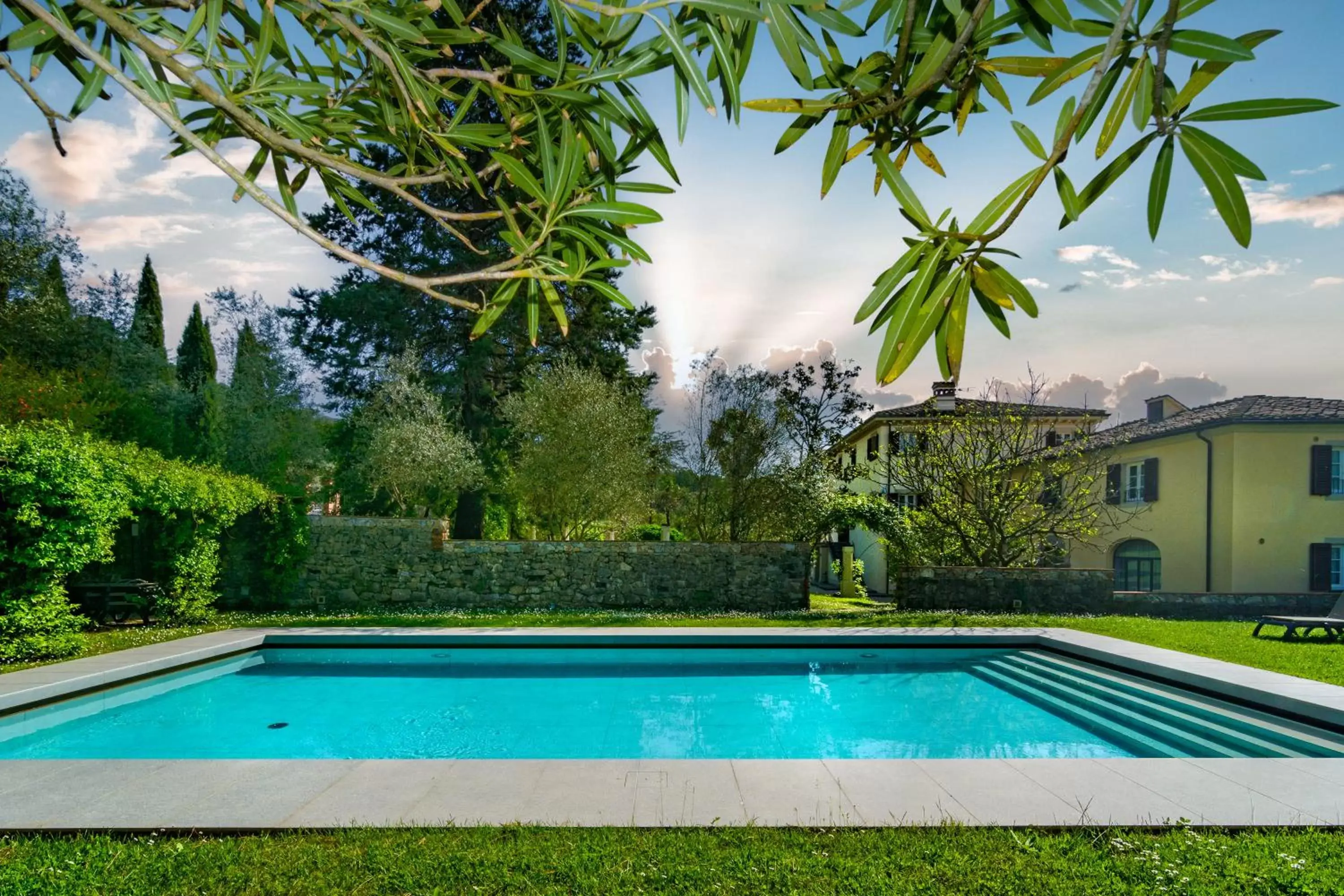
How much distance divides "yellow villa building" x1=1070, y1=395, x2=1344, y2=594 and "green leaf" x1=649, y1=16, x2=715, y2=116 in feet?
67.3

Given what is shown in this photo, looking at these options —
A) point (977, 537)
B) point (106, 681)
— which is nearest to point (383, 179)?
point (106, 681)

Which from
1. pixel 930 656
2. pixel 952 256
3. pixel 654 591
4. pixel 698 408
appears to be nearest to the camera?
pixel 952 256

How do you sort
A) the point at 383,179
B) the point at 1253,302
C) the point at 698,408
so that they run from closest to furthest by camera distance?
the point at 383,179
the point at 1253,302
the point at 698,408

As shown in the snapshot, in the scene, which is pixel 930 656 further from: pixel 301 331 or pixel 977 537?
pixel 301 331

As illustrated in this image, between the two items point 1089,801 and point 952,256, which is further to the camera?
point 1089,801

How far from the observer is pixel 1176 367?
37.0 feet

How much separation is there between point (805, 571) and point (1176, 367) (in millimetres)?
8287

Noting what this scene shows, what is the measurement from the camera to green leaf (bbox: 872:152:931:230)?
1518mm

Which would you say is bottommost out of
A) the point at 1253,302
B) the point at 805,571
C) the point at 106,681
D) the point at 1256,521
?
the point at 106,681

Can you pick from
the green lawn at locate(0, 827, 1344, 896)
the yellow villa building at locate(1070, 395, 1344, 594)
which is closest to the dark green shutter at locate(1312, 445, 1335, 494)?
the yellow villa building at locate(1070, 395, 1344, 594)

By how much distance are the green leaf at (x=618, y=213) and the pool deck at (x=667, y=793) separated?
3707mm

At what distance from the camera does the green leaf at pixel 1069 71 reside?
1503 mm

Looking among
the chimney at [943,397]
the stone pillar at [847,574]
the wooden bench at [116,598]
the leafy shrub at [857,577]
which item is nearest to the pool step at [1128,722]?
the chimney at [943,397]

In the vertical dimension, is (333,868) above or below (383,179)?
below
